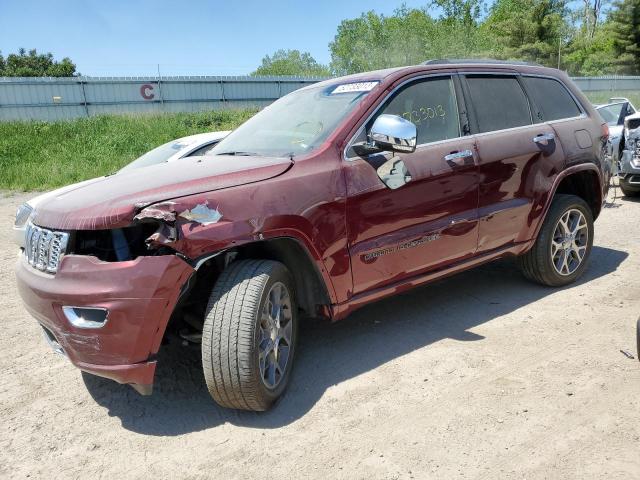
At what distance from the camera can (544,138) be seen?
4617 millimetres

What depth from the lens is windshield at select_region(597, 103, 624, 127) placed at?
11.6 meters

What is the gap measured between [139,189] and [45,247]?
1.93 feet

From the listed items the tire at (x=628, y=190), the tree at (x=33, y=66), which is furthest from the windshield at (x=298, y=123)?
the tree at (x=33, y=66)

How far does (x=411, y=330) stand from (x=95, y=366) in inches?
87.9

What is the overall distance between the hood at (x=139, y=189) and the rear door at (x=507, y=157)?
1.67 meters

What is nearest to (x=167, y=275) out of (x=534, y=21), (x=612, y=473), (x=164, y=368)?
(x=164, y=368)

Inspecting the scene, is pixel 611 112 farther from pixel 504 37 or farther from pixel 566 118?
pixel 504 37

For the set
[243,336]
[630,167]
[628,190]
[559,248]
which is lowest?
[628,190]

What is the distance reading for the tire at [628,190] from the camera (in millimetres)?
9414

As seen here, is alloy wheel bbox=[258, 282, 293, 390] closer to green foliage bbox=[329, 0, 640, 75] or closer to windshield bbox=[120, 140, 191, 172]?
windshield bbox=[120, 140, 191, 172]

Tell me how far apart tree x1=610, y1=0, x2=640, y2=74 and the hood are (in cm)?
5134

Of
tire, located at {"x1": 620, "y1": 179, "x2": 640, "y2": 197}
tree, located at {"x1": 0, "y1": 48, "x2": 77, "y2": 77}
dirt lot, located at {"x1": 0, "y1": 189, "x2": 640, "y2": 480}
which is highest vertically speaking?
tree, located at {"x1": 0, "y1": 48, "x2": 77, "y2": 77}

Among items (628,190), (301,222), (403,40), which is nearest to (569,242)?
(301,222)

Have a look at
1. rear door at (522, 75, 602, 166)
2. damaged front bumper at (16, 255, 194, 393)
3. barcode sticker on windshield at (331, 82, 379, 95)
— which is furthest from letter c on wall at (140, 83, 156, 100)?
damaged front bumper at (16, 255, 194, 393)
